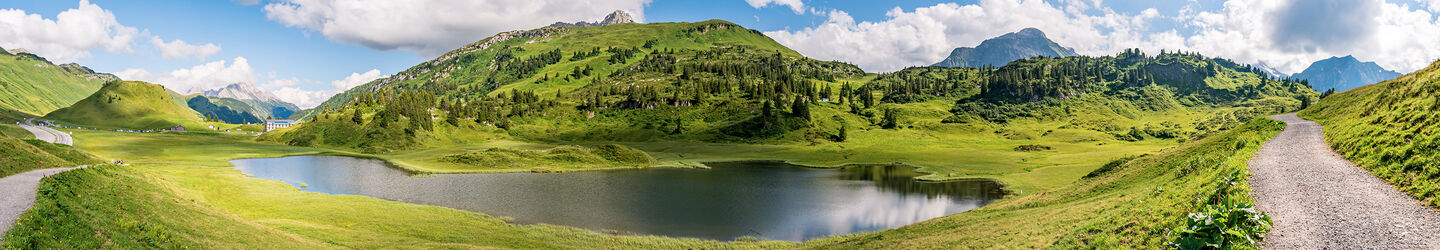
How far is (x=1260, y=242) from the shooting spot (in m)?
16.3

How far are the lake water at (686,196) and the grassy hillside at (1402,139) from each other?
29718mm

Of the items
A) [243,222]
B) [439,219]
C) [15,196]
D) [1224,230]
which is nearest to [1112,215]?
[1224,230]

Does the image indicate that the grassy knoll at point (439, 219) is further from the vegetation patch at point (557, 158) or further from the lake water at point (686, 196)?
the vegetation patch at point (557, 158)

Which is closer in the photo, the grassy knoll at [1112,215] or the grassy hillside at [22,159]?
the grassy knoll at [1112,215]

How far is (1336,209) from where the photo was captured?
1903 centimetres

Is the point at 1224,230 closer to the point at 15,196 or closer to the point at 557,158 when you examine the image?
the point at 15,196

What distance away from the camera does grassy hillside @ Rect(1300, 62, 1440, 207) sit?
2086cm

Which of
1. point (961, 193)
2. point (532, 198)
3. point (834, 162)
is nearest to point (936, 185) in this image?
point (961, 193)

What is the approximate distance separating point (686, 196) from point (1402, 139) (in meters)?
58.8

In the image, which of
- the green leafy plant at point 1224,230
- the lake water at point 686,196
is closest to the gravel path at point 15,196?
the lake water at point 686,196

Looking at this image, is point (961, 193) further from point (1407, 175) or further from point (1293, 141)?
point (1407, 175)

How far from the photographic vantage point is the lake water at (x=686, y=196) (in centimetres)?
5075

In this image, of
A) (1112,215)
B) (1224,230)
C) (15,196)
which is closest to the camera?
(1224,230)

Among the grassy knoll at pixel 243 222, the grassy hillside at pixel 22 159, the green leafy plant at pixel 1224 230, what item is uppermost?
the grassy hillside at pixel 22 159
